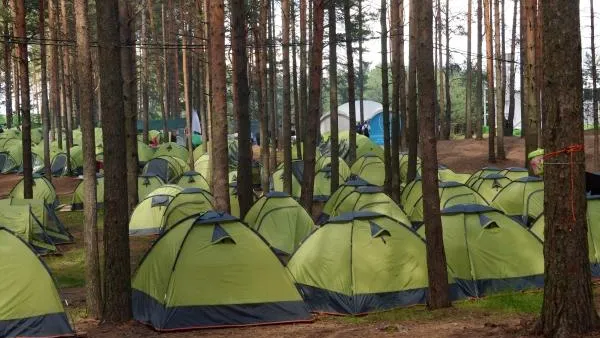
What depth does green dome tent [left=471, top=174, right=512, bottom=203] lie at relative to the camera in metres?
20.0

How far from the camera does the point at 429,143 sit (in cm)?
955

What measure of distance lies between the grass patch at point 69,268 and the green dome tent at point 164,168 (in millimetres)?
13575

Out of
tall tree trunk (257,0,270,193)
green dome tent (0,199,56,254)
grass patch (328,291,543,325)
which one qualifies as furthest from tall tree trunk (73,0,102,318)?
tall tree trunk (257,0,270,193)

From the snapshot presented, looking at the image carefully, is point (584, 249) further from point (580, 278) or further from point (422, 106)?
point (422, 106)

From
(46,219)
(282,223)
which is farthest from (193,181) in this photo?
(282,223)

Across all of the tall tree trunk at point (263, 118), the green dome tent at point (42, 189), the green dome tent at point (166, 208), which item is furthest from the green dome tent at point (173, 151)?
the green dome tent at point (166, 208)

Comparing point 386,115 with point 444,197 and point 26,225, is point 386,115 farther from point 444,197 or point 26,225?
point 26,225

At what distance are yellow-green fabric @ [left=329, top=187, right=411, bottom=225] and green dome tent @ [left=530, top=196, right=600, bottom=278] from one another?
3.84m

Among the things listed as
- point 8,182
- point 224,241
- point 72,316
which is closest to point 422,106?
point 224,241

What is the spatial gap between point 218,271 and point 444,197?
9117 millimetres

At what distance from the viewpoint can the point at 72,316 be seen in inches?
432

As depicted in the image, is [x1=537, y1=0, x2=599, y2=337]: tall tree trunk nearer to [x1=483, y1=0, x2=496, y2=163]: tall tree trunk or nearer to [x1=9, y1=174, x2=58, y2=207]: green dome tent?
[x1=9, y1=174, x2=58, y2=207]: green dome tent

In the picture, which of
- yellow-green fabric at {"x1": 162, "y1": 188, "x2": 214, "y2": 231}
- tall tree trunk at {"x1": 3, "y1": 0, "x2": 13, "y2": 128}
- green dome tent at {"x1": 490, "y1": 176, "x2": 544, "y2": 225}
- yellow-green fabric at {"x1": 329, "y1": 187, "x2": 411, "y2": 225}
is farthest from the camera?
tall tree trunk at {"x1": 3, "y1": 0, "x2": 13, "y2": 128}

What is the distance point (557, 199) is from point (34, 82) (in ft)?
215
